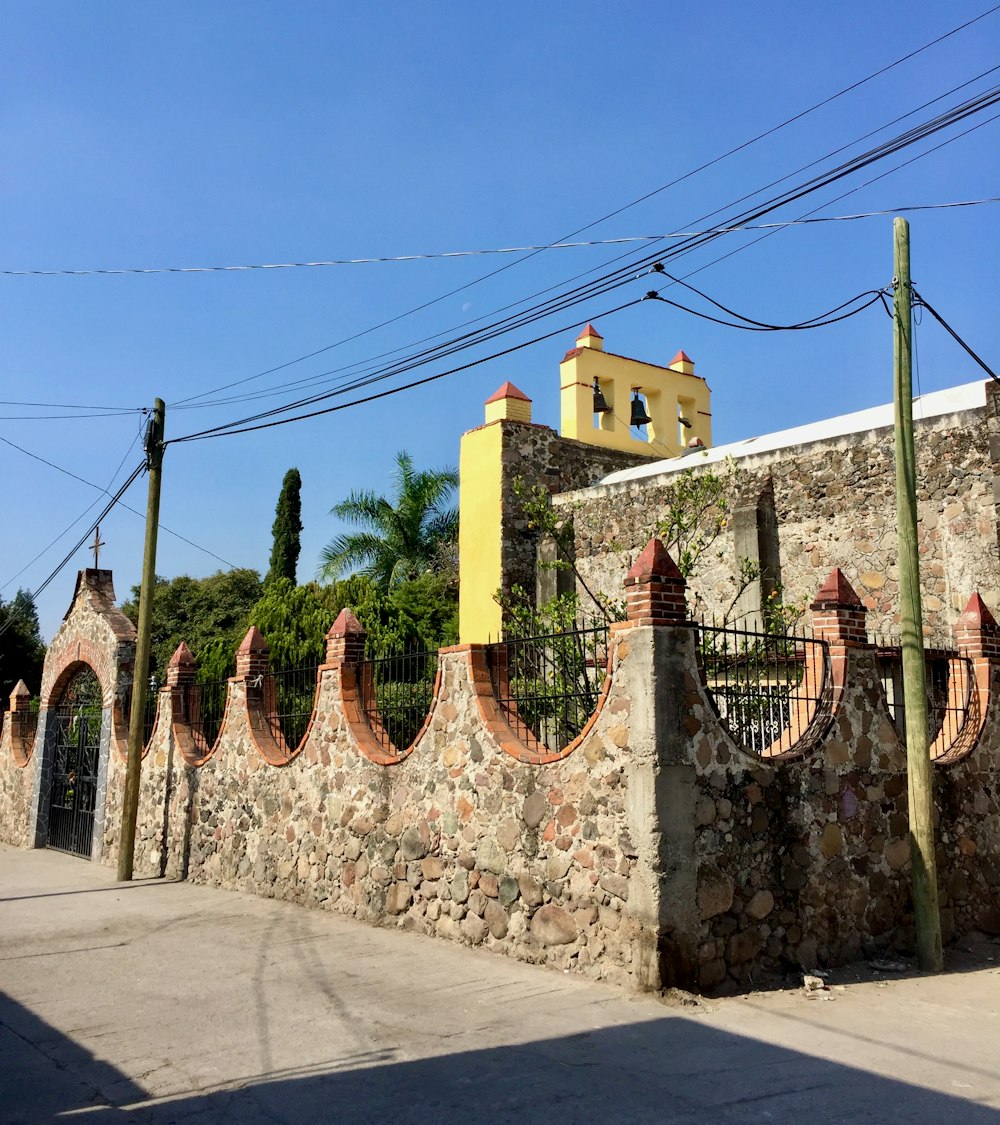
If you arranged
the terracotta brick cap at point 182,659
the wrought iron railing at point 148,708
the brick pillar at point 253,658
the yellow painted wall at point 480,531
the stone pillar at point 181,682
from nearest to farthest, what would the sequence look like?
the brick pillar at point 253,658
the stone pillar at point 181,682
the terracotta brick cap at point 182,659
the wrought iron railing at point 148,708
the yellow painted wall at point 480,531

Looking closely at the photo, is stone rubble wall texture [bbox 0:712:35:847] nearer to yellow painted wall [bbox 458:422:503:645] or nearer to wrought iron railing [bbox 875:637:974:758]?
yellow painted wall [bbox 458:422:503:645]

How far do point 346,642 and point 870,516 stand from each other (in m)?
6.54

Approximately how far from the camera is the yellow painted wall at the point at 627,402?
64.1 ft

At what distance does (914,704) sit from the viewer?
8688 millimetres

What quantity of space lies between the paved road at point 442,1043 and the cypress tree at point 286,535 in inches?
1013

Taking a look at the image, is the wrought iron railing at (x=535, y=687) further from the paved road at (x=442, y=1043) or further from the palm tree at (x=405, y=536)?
the palm tree at (x=405, y=536)

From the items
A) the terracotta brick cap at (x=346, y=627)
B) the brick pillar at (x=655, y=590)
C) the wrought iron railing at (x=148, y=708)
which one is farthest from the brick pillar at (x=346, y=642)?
the wrought iron railing at (x=148, y=708)

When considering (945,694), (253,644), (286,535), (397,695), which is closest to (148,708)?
(253,644)

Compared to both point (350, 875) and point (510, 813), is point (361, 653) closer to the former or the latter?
point (350, 875)

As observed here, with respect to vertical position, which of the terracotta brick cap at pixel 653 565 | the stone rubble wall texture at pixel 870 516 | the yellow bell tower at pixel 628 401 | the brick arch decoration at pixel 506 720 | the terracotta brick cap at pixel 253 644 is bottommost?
the brick arch decoration at pixel 506 720

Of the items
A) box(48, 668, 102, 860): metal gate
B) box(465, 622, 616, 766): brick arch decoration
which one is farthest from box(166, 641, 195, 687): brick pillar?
box(465, 622, 616, 766): brick arch decoration

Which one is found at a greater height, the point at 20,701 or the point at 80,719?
the point at 20,701

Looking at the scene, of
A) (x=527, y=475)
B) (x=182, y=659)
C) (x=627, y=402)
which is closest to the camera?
(x=182, y=659)

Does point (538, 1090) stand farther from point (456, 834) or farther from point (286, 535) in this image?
point (286, 535)
